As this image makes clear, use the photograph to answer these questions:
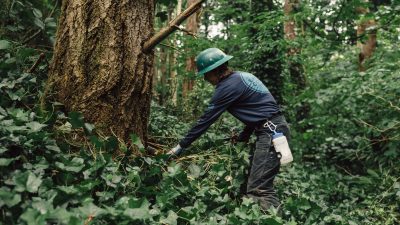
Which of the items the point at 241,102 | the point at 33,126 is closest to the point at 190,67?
the point at 241,102

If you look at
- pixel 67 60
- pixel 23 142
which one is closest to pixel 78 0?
pixel 67 60

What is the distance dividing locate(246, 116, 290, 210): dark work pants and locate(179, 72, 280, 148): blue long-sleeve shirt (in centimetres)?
15

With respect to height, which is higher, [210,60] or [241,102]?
[210,60]

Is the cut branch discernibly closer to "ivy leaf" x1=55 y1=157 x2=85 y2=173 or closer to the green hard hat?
the green hard hat

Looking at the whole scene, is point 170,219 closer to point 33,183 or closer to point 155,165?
point 155,165

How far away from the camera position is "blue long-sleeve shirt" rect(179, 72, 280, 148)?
147 inches

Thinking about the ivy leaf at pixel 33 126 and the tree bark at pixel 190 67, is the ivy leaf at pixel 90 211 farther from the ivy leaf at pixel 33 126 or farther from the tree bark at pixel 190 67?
the tree bark at pixel 190 67

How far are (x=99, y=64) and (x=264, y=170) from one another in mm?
1806

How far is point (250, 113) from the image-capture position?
3.88m

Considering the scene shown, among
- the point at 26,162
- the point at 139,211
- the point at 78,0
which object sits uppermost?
the point at 78,0

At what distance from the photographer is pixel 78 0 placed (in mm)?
3480

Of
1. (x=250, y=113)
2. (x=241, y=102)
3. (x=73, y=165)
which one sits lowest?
(x=73, y=165)

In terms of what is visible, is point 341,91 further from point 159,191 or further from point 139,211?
point 139,211

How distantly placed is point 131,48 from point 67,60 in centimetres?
56
